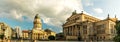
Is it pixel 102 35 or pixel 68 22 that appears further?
pixel 68 22

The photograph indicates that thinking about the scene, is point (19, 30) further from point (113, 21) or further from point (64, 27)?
point (113, 21)

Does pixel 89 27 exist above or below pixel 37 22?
below

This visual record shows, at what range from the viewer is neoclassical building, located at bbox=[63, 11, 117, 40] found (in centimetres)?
8226

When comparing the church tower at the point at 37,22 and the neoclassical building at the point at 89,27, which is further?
the church tower at the point at 37,22

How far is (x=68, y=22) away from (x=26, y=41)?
32.1 m

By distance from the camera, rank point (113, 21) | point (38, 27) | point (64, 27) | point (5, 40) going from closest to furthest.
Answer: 1. point (5, 40)
2. point (113, 21)
3. point (64, 27)
4. point (38, 27)

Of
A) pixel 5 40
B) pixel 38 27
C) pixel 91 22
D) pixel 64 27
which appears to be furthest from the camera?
pixel 38 27

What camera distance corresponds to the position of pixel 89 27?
3524 inches

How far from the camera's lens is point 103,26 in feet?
278

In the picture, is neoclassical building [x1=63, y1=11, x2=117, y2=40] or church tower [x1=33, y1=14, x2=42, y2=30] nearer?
neoclassical building [x1=63, y1=11, x2=117, y2=40]

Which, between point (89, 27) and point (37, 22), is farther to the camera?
point (37, 22)

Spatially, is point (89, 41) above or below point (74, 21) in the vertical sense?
below

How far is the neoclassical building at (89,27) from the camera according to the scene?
82.3 m

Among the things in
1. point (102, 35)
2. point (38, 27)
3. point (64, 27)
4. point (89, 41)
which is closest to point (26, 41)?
point (89, 41)
